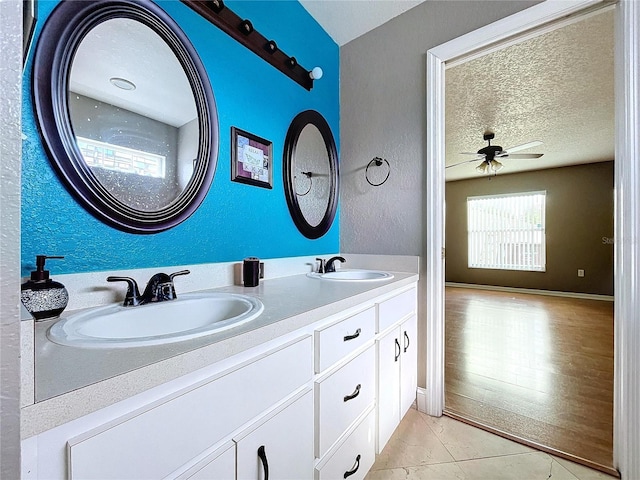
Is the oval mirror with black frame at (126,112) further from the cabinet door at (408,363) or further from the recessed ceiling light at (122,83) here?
the cabinet door at (408,363)

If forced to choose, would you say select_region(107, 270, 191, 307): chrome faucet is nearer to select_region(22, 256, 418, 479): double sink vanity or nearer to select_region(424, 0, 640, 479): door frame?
select_region(22, 256, 418, 479): double sink vanity

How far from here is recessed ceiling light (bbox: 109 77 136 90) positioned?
3.11 ft

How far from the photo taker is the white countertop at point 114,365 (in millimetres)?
386

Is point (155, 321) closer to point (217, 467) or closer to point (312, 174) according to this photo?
point (217, 467)

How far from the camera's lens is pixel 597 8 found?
1.31 meters

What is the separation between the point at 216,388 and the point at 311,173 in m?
1.50

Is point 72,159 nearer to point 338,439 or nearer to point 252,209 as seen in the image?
point 252,209

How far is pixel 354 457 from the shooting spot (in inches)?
43.1

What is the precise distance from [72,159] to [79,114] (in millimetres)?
155

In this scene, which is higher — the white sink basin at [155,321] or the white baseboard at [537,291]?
the white sink basin at [155,321]

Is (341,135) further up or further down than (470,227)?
further up

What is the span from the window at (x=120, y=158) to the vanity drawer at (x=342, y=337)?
2.76 ft

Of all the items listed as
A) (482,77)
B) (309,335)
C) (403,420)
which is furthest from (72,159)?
(482,77)

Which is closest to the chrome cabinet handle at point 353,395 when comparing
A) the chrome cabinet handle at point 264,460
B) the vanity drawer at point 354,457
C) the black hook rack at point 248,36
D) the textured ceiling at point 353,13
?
the vanity drawer at point 354,457
